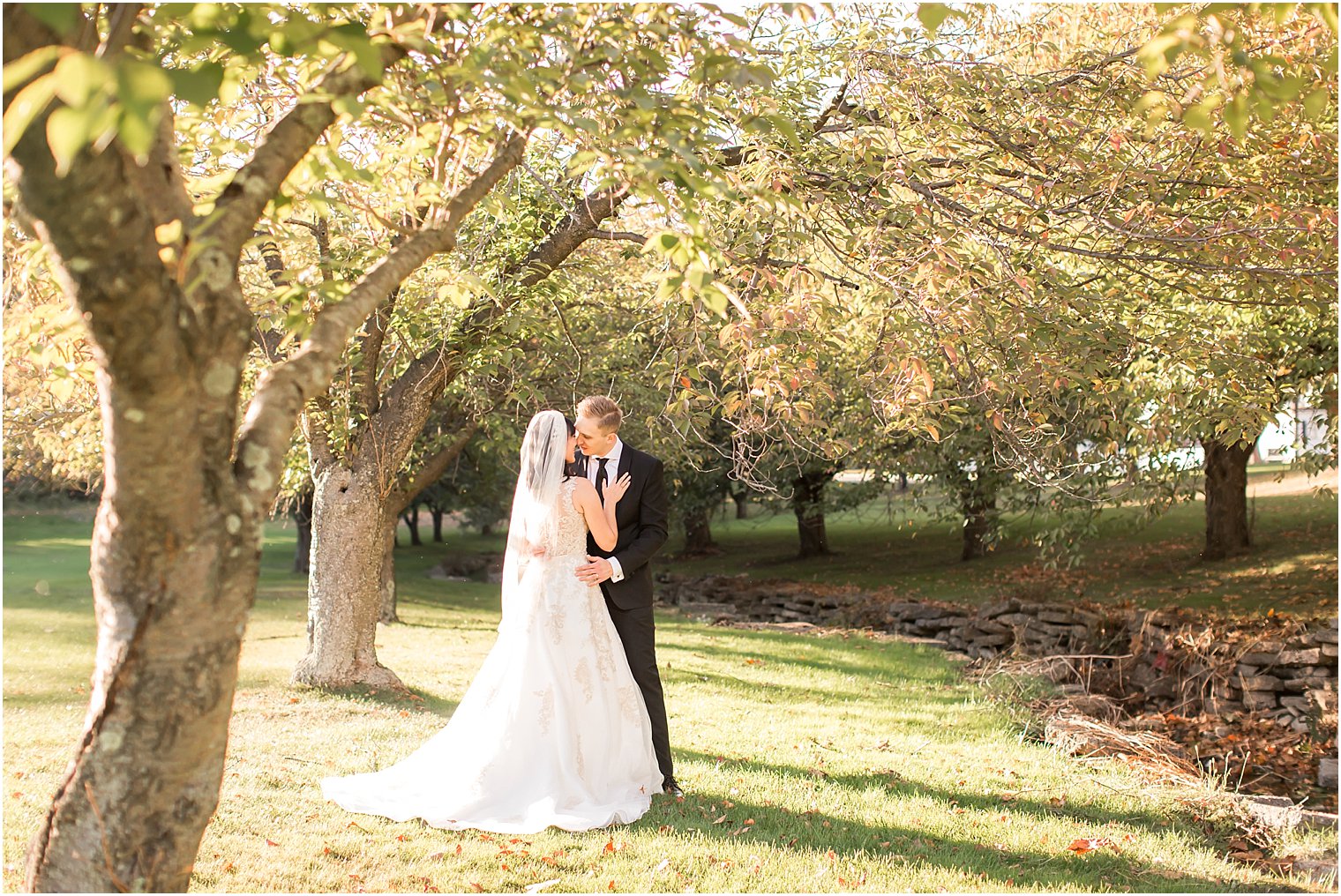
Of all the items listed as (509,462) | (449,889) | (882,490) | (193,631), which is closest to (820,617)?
(882,490)

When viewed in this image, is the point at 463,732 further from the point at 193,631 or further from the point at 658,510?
the point at 193,631

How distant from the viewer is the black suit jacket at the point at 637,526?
659cm

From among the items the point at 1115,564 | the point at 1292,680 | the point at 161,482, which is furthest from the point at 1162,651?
the point at 161,482

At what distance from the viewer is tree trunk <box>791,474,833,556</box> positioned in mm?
24781

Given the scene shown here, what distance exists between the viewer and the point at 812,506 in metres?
24.8

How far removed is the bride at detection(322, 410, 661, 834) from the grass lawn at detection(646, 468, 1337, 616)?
12.2 m

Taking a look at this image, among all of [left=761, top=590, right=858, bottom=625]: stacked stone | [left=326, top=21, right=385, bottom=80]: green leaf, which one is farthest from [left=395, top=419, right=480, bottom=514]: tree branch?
[left=326, top=21, right=385, bottom=80]: green leaf

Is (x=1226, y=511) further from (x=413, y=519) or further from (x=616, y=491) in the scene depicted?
→ (x=413, y=519)

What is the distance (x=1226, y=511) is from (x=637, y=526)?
1752cm

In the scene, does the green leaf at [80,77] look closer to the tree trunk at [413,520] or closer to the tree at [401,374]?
the tree at [401,374]

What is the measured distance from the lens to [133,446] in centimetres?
277

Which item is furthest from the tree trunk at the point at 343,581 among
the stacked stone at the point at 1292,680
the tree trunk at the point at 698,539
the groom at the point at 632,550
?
the tree trunk at the point at 698,539

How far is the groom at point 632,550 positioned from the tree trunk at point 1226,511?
54.3 ft

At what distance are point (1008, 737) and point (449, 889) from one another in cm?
588
